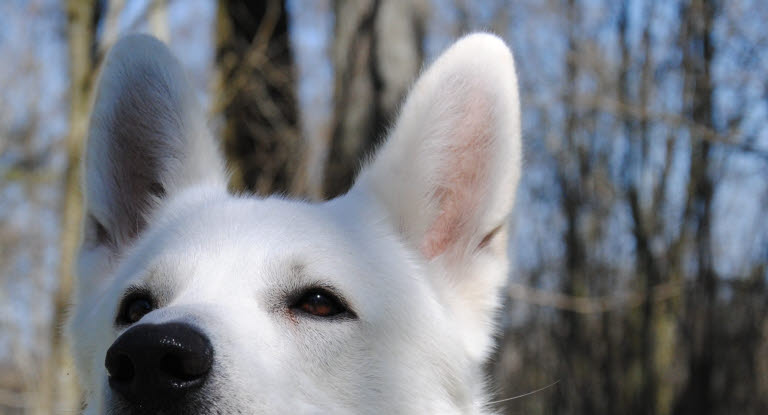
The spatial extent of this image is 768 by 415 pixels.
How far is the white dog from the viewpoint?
1889mm

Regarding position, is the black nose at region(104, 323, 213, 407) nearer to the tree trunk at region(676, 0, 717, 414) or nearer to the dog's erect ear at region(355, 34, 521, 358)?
the dog's erect ear at region(355, 34, 521, 358)

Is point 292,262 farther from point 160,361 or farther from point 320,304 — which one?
point 160,361

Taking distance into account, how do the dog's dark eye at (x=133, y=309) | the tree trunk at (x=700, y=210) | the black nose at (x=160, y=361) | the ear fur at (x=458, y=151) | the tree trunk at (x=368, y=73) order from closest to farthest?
the black nose at (x=160, y=361), the dog's dark eye at (x=133, y=309), the ear fur at (x=458, y=151), the tree trunk at (x=368, y=73), the tree trunk at (x=700, y=210)

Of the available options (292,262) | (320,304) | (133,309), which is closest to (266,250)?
(292,262)

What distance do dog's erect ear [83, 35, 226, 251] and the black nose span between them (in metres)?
1.26

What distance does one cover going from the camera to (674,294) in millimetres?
8812

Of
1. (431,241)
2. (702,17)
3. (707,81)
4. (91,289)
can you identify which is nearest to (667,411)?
(707,81)

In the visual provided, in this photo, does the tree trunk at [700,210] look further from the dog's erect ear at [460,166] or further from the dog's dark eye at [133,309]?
the dog's dark eye at [133,309]

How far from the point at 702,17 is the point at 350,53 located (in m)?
5.13

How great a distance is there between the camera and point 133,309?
2367mm

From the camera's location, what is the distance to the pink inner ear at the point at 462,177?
259 cm

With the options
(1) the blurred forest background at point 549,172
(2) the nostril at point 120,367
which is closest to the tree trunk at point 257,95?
(1) the blurred forest background at point 549,172

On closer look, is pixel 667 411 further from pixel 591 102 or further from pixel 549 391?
pixel 591 102

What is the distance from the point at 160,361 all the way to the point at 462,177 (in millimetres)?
1368
